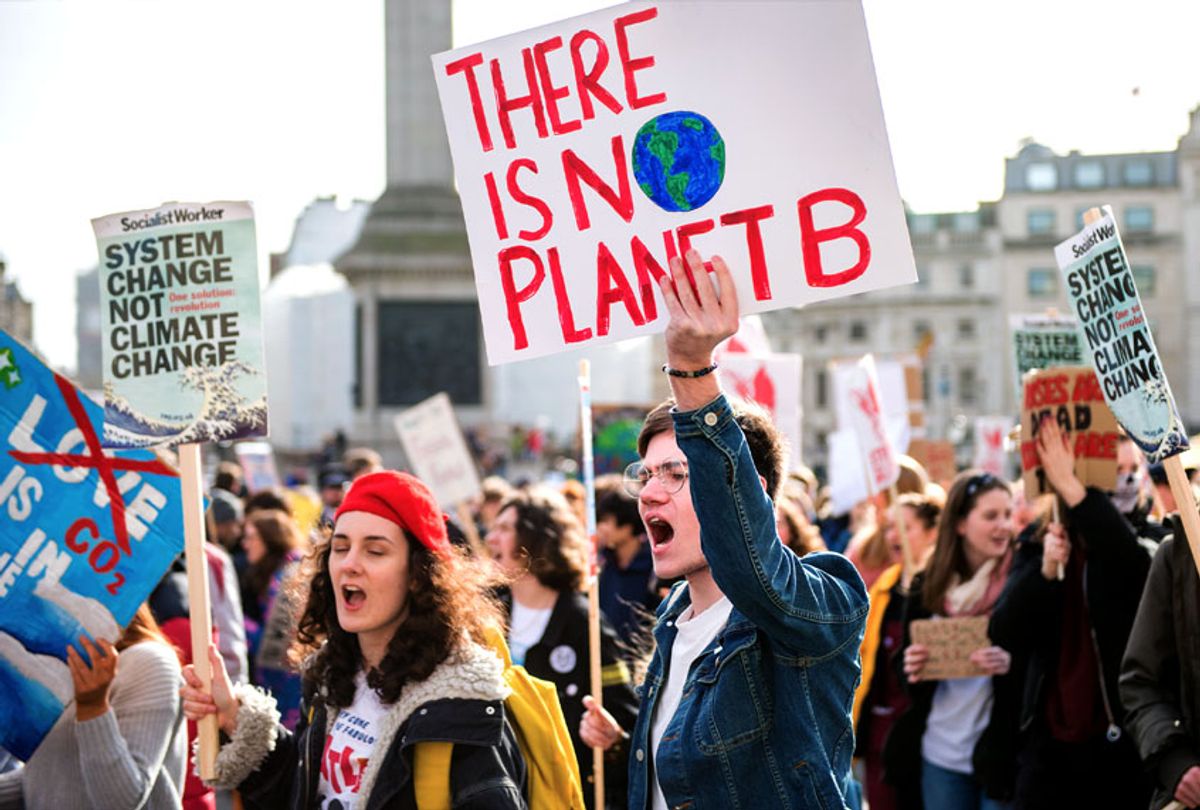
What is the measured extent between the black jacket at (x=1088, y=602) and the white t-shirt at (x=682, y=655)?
2.44 metres

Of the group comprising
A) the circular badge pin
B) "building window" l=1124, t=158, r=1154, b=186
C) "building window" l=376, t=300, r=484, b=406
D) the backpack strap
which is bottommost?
the backpack strap

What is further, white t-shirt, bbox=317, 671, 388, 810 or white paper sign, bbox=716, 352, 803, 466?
white paper sign, bbox=716, 352, 803, 466

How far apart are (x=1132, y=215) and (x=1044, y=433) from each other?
7976cm

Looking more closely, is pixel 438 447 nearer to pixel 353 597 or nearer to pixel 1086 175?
pixel 353 597

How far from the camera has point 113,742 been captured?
3930mm

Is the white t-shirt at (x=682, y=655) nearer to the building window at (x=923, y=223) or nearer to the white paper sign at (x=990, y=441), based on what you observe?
the white paper sign at (x=990, y=441)

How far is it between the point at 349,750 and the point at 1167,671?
8.10 ft

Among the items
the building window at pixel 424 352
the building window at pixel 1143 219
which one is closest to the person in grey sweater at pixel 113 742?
the building window at pixel 424 352

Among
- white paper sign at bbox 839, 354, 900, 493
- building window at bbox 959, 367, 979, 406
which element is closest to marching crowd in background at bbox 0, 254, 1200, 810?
white paper sign at bbox 839, 354, 900, 493

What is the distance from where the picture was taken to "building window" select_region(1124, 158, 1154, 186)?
263 feet

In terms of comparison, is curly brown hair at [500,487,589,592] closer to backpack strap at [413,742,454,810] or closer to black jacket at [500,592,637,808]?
black jacket at [500,592,637,808]

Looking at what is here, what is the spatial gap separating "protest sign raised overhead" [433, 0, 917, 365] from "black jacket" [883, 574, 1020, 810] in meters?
3.04

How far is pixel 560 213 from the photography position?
138 inches

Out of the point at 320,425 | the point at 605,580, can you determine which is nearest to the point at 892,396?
the point at 605,580
